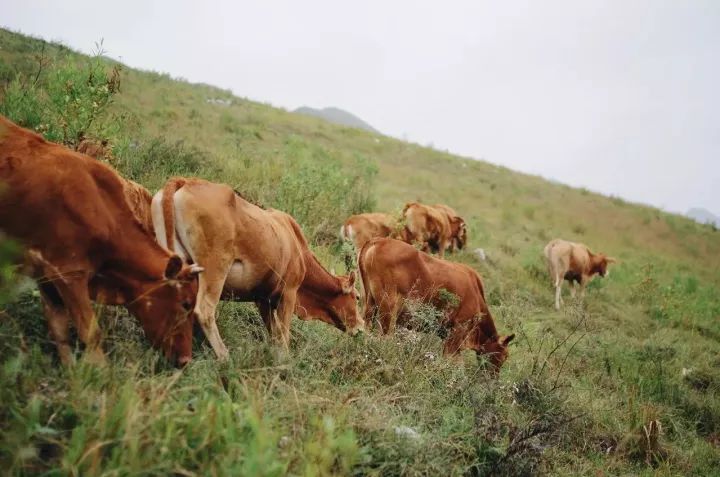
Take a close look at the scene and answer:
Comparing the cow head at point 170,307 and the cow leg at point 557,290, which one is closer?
the cow head at point 170,307

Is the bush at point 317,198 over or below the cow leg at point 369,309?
over

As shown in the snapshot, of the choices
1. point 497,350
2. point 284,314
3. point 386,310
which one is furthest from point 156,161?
point 497,350

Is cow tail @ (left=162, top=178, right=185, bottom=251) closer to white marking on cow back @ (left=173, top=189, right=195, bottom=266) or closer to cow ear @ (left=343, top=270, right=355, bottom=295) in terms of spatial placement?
white marking on cow back @ (left=173, top=189, right=195, bottom=266)

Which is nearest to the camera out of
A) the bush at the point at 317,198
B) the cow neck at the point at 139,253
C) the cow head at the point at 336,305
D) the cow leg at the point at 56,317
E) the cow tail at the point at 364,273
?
the cow leg at the point at 56,317

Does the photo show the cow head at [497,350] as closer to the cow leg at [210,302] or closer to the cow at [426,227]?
the cow leg at [210,302]

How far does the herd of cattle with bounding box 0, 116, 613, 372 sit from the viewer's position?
288cm

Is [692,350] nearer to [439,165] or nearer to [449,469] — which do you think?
[449,469]

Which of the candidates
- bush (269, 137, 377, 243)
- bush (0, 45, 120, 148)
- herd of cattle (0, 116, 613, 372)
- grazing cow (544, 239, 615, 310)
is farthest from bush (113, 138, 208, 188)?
grazing cow (544, 239, 615, 310)

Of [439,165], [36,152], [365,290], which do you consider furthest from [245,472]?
[439,165]

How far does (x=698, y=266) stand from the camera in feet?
70.4

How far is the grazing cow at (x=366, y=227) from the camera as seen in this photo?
997 cm

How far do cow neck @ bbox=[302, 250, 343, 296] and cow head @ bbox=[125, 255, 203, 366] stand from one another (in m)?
2.22

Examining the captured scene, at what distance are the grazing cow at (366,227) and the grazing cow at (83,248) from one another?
6382 millimetres

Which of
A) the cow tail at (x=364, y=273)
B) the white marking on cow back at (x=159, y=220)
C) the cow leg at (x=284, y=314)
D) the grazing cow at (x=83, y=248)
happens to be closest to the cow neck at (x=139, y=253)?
the grazing cow at (x=83, y=248)
